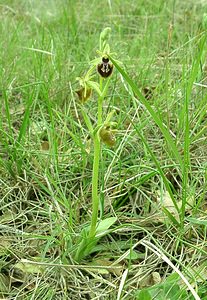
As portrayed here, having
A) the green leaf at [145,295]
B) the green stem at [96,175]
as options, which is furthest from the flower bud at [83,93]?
the green leaf at [145,295]

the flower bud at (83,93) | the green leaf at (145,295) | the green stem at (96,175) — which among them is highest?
the flower bud at (83,93)

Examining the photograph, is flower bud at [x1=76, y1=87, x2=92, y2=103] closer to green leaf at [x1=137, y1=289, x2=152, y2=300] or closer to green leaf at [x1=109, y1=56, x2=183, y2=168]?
green leaf at [x1=109, y1=56, x2=183, y2=168]

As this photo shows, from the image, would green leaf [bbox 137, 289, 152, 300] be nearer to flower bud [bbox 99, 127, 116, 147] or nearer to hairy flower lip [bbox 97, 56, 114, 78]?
flower bud [bbox 99, 127, 116, 147]

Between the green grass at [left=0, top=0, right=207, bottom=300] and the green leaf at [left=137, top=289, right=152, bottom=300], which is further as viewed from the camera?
the green grass at [left=0, top=0, right=207, bottom=300]

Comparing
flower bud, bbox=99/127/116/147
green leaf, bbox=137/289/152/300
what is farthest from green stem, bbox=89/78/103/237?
green leaf, bbox=137/289/152/300

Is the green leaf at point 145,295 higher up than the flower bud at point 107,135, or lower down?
lower down

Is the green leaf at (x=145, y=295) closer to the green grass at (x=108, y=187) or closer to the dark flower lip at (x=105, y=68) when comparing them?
the green grass at (x=108, y=187)

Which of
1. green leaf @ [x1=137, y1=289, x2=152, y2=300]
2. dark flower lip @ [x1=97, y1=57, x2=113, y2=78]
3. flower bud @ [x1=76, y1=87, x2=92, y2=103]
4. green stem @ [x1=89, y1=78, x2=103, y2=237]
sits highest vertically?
dark flower lip @ [x1=97, y1=57, x2=113, y2=78]

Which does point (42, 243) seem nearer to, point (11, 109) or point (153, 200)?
point (153, 200)

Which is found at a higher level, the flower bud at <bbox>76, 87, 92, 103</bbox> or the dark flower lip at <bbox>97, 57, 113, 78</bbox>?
the dark flower lip at <bbox>97, 57, 113, 78</bbox>
